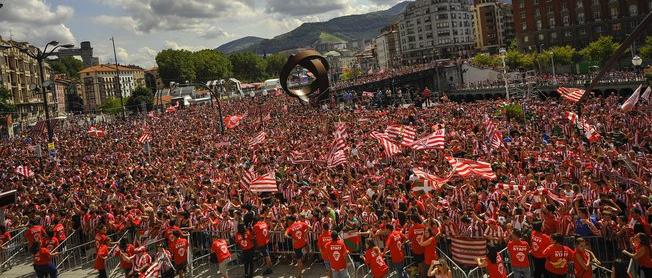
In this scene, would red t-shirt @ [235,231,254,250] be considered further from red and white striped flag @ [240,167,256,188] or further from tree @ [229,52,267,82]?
tree @ [229,52,267,82]

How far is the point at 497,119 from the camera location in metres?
32.8

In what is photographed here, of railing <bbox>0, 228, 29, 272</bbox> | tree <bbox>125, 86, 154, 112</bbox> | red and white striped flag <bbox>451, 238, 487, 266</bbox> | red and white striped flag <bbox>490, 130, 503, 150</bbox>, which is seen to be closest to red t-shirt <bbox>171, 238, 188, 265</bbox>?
red and white striped flag <bbox>451, 238, 487, 266</bbox>

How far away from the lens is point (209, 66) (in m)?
159

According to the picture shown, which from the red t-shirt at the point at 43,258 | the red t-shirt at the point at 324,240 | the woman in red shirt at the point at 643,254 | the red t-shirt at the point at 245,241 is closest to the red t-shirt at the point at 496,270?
the woman in red shirt at the point at 643,254

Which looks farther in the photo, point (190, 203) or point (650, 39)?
point (650, 39)

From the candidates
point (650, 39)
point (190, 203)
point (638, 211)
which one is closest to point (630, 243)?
point (638, 211)

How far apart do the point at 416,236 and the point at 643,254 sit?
3971 mm

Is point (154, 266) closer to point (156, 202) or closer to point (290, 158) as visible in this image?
point (156, 202)

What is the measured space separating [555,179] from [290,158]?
12.4m

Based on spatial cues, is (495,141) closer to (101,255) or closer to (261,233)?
(261,233)

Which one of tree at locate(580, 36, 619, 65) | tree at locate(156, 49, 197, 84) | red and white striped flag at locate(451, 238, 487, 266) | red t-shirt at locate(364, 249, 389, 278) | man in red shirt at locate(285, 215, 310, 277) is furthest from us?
tree at locate(156, 49, 197, 84)

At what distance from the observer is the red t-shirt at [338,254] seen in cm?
1108

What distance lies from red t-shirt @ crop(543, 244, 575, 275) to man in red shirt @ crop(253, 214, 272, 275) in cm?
644

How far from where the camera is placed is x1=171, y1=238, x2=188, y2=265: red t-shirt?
12711 millimetres
